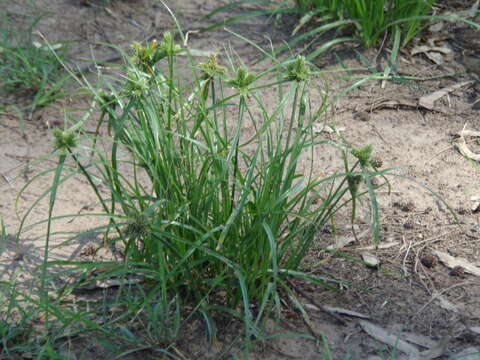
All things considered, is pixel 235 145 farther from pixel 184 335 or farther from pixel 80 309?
pixel 80 309

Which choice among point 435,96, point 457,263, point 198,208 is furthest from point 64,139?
point 435,96

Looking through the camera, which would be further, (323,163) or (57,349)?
(323,163)

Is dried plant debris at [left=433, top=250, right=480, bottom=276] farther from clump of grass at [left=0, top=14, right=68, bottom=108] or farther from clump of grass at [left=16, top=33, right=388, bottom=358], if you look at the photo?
clump of grass at [left=0, top=14, right=68, bottom=108]

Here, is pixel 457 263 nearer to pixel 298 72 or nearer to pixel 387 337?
pixel 387 337

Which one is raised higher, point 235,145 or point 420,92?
point 235,145

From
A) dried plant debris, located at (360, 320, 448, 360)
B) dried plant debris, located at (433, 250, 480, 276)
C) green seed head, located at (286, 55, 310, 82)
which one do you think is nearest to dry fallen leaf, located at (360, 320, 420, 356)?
dried plant debris, located at (360, 320, 448, 360)

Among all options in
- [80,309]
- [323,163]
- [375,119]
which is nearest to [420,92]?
[375,119]

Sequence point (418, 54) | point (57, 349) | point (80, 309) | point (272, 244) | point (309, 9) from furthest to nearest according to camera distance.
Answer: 1. point (309, 9)
2. point (418, 54)
3. point (80, 309)
4. point (57, 349)
5. point (272, 244)
